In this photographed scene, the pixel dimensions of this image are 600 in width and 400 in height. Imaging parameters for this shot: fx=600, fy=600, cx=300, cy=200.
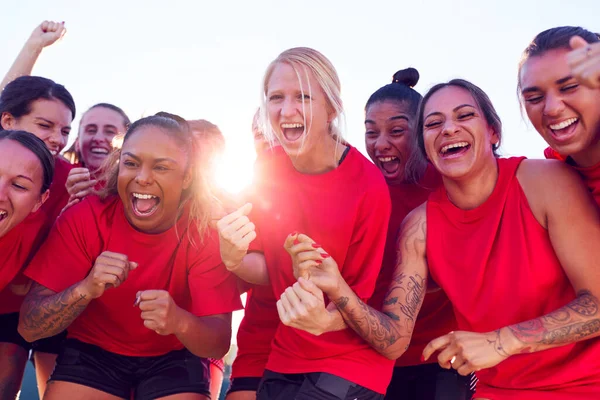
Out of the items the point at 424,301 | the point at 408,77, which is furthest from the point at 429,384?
the point at 408,77

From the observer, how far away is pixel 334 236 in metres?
3.36

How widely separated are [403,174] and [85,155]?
117 inches

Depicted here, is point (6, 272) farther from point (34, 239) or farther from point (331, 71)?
point (331, 71)

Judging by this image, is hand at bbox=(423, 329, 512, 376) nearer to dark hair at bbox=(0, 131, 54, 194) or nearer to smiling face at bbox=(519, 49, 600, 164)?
smiling face at bbox=(519, 49, 600, 164)

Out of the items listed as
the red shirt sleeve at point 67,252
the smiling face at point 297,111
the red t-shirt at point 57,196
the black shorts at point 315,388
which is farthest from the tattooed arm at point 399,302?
the red t-shirt at point 57,196

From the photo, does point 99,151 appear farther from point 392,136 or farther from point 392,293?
point 392,293

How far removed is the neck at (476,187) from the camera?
3.46 meters

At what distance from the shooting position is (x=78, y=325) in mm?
3969

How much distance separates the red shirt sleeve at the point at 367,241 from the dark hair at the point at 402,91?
1.30 meters

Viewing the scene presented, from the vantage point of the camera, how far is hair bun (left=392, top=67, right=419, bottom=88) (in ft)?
15.9

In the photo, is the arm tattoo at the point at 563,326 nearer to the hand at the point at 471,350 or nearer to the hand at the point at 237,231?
the hand at the point at 471,350

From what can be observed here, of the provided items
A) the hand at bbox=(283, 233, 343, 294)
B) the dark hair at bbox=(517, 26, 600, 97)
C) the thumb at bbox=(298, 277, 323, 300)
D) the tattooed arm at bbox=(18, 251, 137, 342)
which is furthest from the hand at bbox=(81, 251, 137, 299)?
the dark hair at bbox=(517, 26, 600, 97)

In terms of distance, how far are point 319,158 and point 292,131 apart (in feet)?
0.75

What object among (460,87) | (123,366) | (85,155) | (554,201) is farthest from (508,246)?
(85,155)
